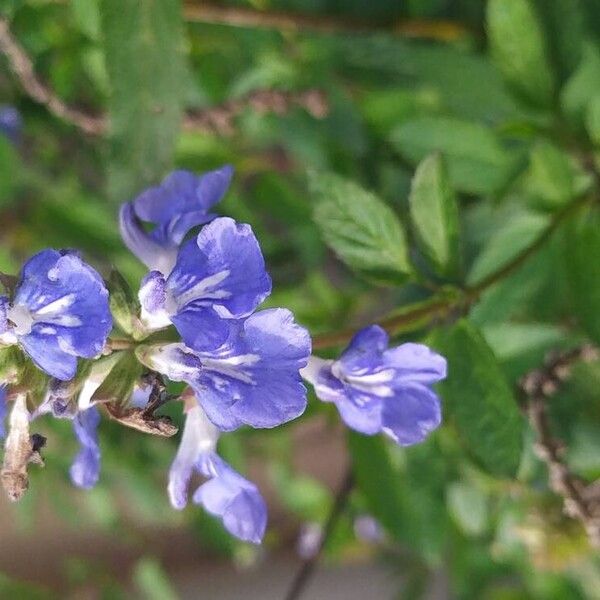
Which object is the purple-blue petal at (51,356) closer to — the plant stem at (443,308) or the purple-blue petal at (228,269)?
the purple-blue petal at (228,269)

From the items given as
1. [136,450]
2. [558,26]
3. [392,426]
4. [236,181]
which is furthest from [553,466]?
[136,450]

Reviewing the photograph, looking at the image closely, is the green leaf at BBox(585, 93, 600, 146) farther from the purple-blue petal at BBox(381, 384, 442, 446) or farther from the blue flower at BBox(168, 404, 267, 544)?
the blue flower at BBox(168, 404, 267, 544)

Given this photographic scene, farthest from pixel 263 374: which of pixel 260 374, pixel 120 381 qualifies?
pixel 120 381

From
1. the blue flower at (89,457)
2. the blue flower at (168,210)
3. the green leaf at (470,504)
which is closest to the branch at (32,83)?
the blue flower at (168,210)

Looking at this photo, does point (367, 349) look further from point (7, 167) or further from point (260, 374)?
point (7, 167)

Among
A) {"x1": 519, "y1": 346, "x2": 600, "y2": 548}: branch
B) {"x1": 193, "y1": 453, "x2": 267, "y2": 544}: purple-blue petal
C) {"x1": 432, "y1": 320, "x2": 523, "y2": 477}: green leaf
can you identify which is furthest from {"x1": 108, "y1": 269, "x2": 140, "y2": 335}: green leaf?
{"x1": 519, "y1": 346, "x2": 600, "y2": 548}: branch

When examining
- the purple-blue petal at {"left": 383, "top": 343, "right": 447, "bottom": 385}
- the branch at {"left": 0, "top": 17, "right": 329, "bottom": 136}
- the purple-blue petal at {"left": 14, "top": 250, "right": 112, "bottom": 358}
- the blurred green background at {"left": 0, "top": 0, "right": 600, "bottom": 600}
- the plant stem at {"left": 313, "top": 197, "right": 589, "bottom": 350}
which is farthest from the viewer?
the branch at {"left": 0, "top": 17, "right": 329, "bottom": 136}
